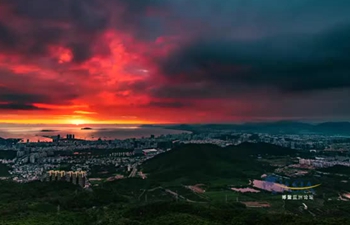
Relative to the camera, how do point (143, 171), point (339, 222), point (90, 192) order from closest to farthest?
point (339, 222) → point (90, 192) → point (143, 171)

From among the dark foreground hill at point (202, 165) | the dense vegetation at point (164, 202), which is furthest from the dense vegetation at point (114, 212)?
the dark foreground hill at point (202, 165)

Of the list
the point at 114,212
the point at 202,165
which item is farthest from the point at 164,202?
the point at 202,165

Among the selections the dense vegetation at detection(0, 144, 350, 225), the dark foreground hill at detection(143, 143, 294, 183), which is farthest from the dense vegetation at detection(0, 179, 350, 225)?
the dark foreground hill at detection(143, 143, 294, 183)

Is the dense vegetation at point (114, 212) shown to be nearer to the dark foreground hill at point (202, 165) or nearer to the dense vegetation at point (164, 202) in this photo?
the dense vegetation at point (164, 202)

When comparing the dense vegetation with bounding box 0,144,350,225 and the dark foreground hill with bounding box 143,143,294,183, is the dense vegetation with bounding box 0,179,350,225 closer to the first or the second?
the dense vegetation with bounding box 0,144,350,225

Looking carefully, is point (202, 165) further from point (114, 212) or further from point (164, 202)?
point (114, 212)

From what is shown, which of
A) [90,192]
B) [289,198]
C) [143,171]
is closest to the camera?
[90,192]

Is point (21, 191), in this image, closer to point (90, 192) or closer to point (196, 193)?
point (90, 192)

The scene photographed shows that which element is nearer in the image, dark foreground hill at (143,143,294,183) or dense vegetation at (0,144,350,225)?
dense vegetation at (0,144,350,225)

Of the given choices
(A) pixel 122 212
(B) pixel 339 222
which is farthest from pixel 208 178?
(B) pixel 339 222
